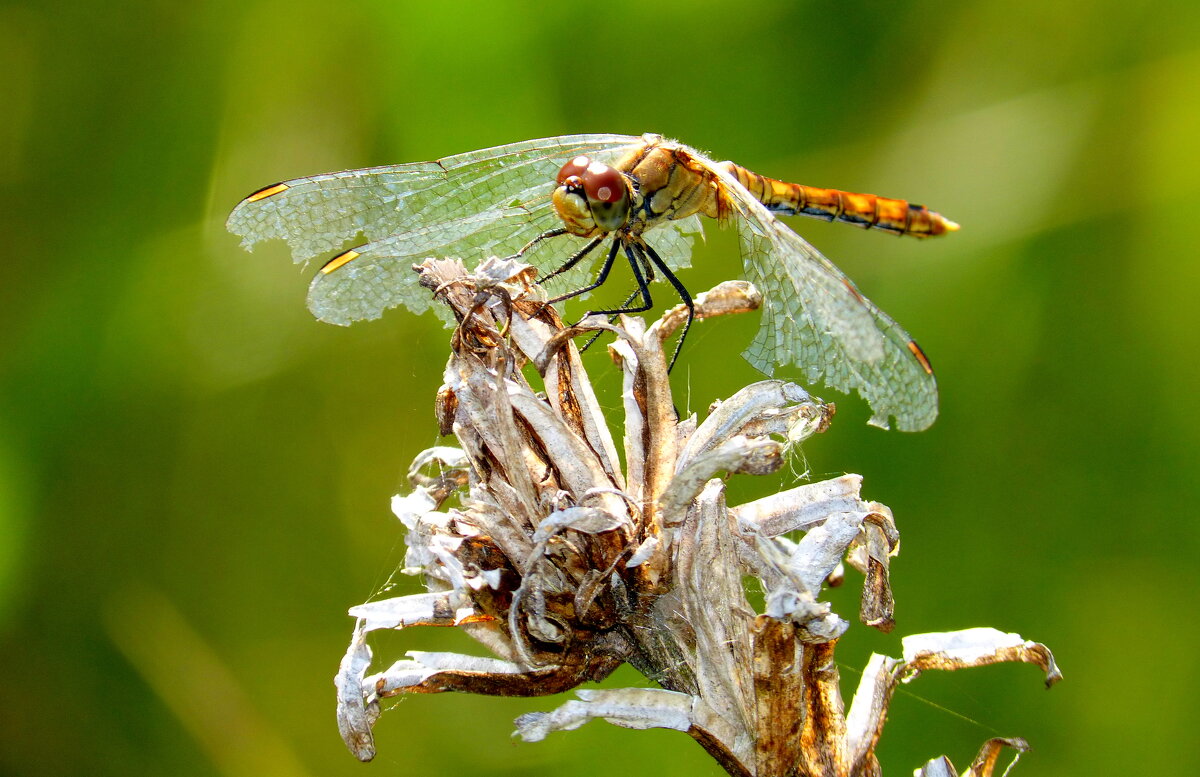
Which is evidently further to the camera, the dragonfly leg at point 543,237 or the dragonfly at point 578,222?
the dragonfly leg at point 543,237

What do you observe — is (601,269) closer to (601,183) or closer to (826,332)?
(601,183)

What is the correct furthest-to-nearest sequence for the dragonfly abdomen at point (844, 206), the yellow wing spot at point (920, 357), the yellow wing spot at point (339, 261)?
the dragonfly abdomen at point (844, 206) → the yellow wing spot at point (339, 261) → the yellow wing spot at point (920, 357)

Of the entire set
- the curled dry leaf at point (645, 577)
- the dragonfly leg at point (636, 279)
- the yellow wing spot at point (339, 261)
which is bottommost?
the curled dry leaf at point (645, 577)

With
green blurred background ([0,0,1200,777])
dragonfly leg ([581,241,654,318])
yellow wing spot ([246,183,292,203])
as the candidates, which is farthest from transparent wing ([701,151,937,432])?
yellow wing spot ([246,183,292,203])

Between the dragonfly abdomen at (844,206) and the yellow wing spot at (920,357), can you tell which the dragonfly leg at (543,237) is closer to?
the dragonfly abdomen at (844,206)

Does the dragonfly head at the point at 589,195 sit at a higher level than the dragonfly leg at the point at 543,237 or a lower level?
higher

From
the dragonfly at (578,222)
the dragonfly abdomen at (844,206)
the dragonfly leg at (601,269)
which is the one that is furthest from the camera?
the dragonfly abdomen at (844,206)

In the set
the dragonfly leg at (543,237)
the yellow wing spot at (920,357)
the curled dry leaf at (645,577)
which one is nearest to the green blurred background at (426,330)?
the dragonfly leg at (543,237)
